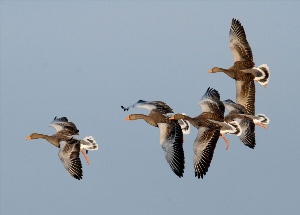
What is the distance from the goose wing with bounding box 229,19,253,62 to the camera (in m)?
55.4

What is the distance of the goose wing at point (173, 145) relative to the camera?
161 feet

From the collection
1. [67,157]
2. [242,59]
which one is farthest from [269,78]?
[67,157]

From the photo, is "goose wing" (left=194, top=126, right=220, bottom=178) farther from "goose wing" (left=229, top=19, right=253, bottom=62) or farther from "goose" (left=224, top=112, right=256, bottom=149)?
"goose wing" (left=229, top=19, right=253, bottom=62)

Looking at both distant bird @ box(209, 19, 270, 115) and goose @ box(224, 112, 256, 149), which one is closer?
goose @ box(224, 112, 256, 149)

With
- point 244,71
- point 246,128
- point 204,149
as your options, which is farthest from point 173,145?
point 244,71

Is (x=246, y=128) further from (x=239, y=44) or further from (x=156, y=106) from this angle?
(x=156, y=106)

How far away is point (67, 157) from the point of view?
1984 inches

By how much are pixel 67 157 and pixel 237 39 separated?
33.4 ft

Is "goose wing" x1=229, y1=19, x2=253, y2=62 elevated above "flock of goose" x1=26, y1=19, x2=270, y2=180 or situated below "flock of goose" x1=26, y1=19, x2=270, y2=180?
above

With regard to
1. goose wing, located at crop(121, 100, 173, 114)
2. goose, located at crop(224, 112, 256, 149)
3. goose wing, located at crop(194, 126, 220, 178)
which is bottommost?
goose wing, located at crop(194, 126, 220, 178)

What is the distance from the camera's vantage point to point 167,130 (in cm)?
5028

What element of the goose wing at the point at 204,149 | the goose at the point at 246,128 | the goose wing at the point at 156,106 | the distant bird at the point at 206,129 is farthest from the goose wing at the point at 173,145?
the goose at the point at 246,128

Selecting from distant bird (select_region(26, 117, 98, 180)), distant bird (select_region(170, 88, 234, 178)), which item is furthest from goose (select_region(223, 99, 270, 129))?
distant bird (select_region(26, 117, 98, 180))

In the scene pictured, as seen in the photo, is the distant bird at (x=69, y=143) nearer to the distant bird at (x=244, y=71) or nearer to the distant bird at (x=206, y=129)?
the distant bird at (x=206, y=129)
